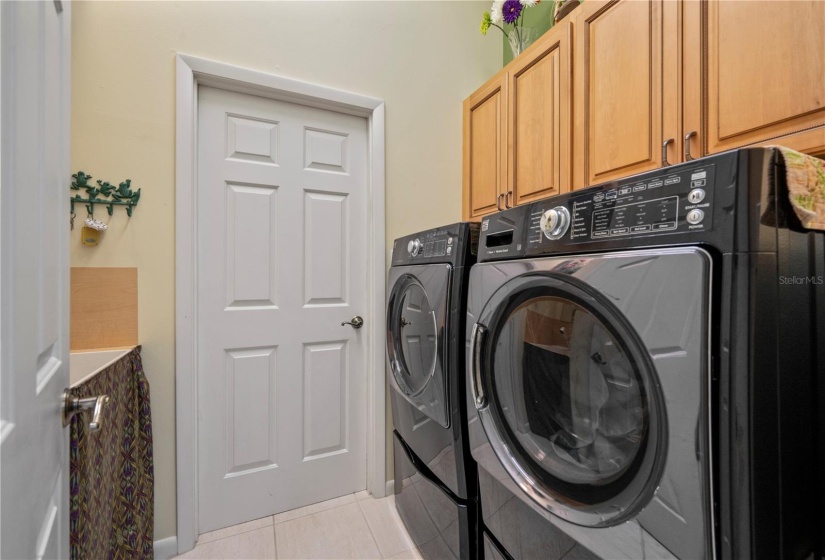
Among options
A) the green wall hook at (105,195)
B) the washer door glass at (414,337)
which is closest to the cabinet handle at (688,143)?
the washer door glass at (414,337)

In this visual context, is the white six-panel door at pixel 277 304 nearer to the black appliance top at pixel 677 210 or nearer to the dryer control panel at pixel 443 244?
the dryer control panel at pixel 443 244

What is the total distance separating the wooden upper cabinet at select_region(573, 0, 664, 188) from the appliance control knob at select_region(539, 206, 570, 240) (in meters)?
0.62

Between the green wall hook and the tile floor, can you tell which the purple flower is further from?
the tile floor

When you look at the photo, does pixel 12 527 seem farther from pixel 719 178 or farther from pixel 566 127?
pixel 566 127

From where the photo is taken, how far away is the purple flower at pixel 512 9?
1755mm

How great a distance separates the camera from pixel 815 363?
58cm

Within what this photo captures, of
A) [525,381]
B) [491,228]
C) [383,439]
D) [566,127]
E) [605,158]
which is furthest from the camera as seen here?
[383,439]

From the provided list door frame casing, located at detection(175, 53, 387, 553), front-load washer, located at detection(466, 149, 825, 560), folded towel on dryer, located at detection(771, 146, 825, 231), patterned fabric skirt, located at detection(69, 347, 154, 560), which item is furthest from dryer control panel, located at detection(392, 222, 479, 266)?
patterned fabric skirt, located at detection(69, 347, 154, 560)

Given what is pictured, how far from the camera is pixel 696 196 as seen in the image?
1.88ft

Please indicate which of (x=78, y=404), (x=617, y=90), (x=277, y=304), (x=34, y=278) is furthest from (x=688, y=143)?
(x=277, y=304)

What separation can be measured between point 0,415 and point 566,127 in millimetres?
1712

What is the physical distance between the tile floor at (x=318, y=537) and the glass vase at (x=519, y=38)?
2499 millimetres

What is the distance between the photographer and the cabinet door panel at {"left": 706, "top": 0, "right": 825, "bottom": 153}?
84 centimetres

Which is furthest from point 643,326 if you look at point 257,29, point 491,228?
point 257,29
